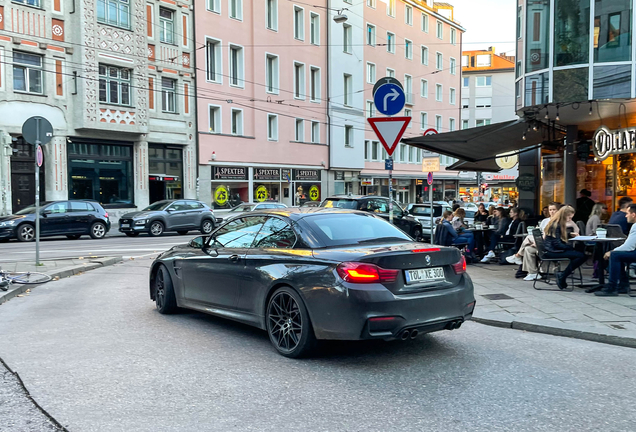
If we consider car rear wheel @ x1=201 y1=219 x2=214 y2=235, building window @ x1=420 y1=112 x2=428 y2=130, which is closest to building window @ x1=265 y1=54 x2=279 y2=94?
car rear wheel @ x1=201 y1=219 x2=214 y2=235

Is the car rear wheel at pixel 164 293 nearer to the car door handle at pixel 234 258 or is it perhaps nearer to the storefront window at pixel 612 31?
the car door handle at pixel 234 258

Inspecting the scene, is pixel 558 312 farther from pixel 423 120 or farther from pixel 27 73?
pixel 423 120

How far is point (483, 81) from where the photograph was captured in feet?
252

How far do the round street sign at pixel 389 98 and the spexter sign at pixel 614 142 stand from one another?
653cm

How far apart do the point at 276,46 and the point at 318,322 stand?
35023 millimetres

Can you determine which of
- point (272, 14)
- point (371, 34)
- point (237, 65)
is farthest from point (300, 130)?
point (371, 34)

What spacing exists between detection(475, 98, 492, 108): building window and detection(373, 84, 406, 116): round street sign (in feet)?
232

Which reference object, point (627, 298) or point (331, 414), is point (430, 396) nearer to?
point (331, 414)

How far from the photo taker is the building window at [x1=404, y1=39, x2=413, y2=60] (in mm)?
52719

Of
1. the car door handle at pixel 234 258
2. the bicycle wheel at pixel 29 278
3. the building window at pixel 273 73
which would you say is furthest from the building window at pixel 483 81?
the car door handle at pixel 234 258

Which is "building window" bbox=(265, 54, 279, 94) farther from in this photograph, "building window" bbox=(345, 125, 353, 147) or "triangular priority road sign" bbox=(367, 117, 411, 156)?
"triangular priority road sign" bbox=(367, 117, 411, 156)

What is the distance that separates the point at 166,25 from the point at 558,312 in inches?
1135

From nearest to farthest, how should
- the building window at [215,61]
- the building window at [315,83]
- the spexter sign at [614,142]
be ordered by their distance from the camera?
the spexter sign at [614,142] → the building window at [215,61] → the building window at [315,83]

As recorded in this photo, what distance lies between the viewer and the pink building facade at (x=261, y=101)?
112 ft
